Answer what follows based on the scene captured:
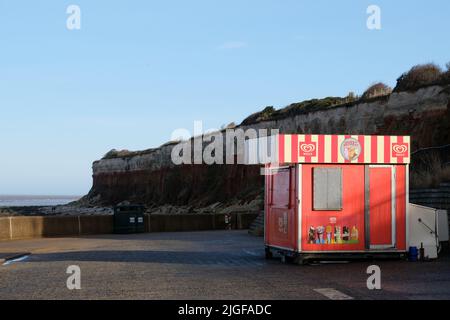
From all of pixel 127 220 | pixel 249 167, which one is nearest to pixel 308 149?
pixel 127 220

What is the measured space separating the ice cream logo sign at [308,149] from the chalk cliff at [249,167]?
15.8m

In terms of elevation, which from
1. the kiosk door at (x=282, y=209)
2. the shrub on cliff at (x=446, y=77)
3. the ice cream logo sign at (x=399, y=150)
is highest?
the shrub on cliff at (x=446, y=77)

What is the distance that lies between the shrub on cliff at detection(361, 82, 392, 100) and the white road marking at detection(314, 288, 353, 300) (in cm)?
4165

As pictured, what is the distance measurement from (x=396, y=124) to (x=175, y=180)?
4193 cm

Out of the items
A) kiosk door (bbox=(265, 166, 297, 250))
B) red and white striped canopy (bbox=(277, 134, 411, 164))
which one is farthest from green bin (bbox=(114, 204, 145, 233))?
red and white striped canopy (bbox=(277, 134, 411, 164))

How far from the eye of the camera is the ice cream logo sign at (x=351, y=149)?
17.0m

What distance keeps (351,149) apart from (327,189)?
1.13m

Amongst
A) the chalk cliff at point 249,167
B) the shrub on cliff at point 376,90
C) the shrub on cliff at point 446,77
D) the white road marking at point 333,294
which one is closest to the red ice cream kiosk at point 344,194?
the white road marking at point 333,294

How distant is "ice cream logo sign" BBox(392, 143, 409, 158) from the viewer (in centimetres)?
1722

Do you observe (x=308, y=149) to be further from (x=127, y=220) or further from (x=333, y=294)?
(x=127, y=220)

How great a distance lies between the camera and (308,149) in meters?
16.8

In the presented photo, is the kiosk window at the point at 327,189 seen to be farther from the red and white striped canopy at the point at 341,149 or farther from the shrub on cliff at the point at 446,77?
the shrub on cliff at the point at 446,77
